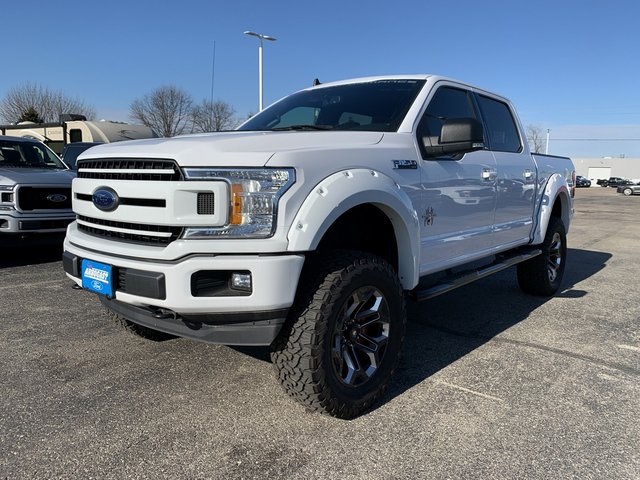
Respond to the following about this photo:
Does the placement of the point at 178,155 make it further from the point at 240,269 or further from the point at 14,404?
the point at 14,404

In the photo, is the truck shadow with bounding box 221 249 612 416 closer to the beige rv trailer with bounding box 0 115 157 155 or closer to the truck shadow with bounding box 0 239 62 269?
the truck shadow with bounding box 0 239 62 269

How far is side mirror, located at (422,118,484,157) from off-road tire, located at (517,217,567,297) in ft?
8.58

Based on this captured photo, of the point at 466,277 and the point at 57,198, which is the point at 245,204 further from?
the point at 57,198

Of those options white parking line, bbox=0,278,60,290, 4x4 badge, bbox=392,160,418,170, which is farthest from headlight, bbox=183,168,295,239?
white parking line, bbox=0,278,60,290

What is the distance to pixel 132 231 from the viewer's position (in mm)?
2680

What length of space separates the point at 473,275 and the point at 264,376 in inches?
71.3

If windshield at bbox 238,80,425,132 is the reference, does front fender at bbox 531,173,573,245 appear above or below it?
below

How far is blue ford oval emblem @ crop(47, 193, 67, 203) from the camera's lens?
269 inches

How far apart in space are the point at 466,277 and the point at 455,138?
1142 millimetres

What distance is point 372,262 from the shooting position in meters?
2.86

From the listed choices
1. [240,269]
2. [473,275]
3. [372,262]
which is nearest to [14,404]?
[240,269]

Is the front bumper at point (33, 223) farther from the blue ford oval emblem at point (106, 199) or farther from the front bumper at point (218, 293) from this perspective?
the front bumper at point (218, 293)

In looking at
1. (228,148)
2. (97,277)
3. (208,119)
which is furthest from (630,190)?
(97,277)

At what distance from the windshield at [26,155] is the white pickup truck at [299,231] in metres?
5.30
